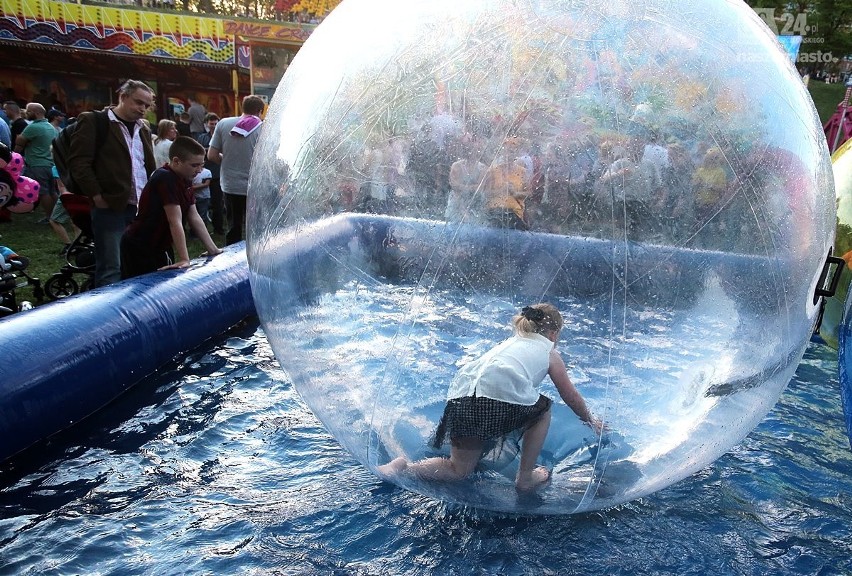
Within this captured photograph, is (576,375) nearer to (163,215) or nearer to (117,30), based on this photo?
(163,215)

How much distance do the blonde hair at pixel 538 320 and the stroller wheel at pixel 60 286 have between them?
15.5 ft

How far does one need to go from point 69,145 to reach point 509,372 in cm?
412

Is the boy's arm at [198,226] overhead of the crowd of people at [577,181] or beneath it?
beneath

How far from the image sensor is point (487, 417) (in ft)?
7.09

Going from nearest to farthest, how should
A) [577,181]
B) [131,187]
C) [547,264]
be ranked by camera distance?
[577,181]
[547,264]
[131,187]

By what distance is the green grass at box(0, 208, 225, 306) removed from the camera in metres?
6.32

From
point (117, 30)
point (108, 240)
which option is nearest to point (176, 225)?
point (108, 240)

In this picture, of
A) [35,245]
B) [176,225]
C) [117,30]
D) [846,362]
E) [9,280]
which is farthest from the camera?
[117,30]

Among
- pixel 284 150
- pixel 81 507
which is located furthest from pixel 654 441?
pixel 81 507

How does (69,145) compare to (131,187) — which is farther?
(131,187)

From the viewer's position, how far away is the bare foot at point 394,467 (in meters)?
2.40

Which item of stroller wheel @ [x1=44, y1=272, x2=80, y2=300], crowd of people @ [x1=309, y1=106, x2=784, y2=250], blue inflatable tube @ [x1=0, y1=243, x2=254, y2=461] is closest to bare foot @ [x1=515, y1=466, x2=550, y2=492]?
crowd of people @ [x1=309, y1=106, x2=784, y2=250]

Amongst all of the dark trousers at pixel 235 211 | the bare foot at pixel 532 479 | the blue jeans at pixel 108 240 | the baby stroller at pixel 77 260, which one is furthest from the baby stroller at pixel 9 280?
the bare foot at pixel 532 479

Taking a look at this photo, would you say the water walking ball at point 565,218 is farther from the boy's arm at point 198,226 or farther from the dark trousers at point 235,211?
the dark trousers at point 235,211
